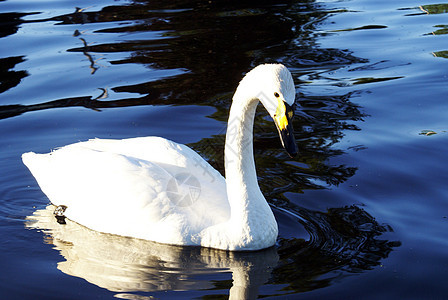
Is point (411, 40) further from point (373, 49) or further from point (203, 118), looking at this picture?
point (203, 118)

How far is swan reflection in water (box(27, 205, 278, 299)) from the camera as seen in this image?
559 centimetres

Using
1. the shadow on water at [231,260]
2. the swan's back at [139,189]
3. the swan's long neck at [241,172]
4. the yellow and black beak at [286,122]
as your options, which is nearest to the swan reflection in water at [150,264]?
the shadow on water at [231,260]

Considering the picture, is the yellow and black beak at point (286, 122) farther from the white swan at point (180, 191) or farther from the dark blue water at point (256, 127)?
the dark blue water at point (256, 127)

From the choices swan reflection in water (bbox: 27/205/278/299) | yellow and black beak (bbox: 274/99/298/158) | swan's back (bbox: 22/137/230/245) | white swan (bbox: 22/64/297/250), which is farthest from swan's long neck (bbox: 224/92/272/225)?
yellow and black beak (bbox: 274/99/298/158)

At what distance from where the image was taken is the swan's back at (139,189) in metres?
6.30

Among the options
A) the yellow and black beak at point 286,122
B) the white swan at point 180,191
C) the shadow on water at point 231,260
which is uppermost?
the yellow and black beak at point 286,122

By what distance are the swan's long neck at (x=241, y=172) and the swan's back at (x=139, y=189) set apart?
0.24 meters

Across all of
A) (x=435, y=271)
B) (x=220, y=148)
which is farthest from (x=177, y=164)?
(x=435, y=271)

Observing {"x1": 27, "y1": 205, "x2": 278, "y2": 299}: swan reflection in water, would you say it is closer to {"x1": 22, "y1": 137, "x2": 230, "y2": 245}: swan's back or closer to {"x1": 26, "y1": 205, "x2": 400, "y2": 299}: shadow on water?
{"x1": 26, "y1": 205, "x2": 400, "y2": 299}: shadow on water

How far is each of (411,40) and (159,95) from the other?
5.09m

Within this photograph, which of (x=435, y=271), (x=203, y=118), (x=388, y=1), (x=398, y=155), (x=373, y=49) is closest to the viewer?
(x=435, y=271)

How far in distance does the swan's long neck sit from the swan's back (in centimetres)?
24

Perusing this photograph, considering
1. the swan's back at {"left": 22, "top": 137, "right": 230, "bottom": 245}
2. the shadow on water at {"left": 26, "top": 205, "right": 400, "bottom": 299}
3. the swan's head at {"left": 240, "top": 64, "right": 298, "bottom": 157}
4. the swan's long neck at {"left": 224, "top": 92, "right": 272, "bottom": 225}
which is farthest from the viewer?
the swan's back at {"left": 22, "top": 137, "right": 230, "bottom": 245}

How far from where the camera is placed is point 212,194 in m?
6.52
